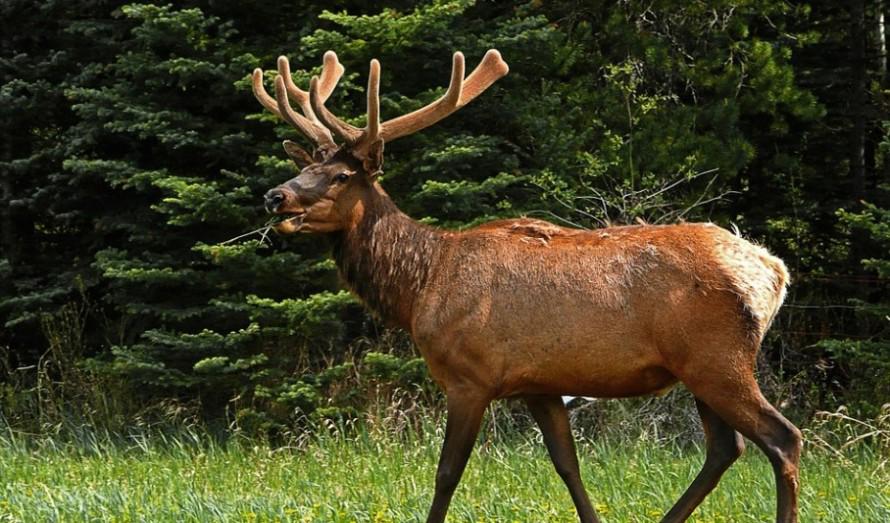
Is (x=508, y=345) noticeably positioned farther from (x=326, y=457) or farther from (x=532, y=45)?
(x=532, y=45)

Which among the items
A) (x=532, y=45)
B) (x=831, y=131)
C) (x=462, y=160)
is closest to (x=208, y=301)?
(x=462, y=160)

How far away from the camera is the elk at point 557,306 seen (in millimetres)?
5789

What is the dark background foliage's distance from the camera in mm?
10398

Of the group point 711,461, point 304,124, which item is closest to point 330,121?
point 304,124

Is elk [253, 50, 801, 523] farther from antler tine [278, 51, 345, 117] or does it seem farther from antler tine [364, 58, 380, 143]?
antler tine [278, 51, 345, 117]

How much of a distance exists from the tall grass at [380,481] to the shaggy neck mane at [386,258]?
41.8 inches

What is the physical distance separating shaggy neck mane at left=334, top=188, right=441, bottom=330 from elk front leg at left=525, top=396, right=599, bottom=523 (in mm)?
831

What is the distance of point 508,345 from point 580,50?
6.22 meters

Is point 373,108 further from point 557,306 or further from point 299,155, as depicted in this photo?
point 557,306

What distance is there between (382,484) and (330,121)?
2154 millimetres

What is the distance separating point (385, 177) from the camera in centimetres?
1066

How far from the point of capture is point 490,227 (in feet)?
21.9

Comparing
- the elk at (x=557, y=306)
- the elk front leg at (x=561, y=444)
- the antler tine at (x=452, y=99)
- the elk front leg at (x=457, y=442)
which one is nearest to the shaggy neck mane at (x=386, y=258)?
the elk at (x=557, y=306)

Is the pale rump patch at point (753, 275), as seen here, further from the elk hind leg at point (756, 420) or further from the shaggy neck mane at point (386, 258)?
the shaggy neck mane at point (386, 258)
